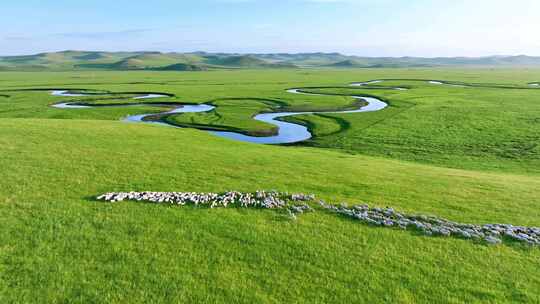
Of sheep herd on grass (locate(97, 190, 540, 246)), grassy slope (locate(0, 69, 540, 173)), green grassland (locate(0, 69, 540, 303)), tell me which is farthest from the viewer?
grassy slope (locate(0, 69, 540, 173))

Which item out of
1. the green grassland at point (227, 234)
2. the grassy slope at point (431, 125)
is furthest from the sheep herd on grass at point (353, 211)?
the grassy slope at point (431, 125)

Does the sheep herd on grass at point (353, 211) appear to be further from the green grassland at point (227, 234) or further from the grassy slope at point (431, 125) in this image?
the grassy slope at point (431, 125)

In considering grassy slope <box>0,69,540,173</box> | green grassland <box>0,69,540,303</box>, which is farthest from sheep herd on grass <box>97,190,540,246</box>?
grassy slope <box>0,69,540,173</box>

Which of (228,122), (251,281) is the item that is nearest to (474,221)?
(251,281)

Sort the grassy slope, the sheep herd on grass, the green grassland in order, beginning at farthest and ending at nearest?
the grassy slope → the sheep herd on grass → the green grassland

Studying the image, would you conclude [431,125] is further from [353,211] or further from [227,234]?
[227,234]

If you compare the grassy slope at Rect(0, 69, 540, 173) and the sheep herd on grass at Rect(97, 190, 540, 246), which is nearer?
the sheep herd on grass at Rect(97, 190, 540, 246)

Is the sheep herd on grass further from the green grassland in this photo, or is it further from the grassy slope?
the grassy slope

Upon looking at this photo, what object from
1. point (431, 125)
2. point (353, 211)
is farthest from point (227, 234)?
point (431, 125)
